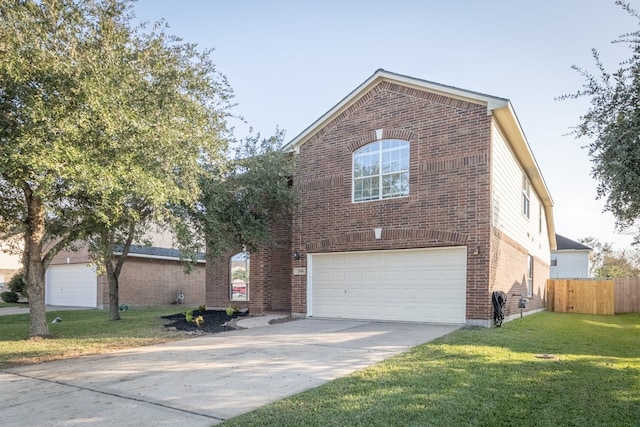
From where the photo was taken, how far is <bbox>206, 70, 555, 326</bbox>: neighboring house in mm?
11945

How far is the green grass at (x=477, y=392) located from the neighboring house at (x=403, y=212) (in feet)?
12.7

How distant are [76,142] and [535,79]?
961 cm

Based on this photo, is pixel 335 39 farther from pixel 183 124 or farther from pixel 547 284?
pixel 547 284

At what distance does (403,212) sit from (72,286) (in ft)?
69.2

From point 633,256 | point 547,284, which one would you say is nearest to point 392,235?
point 547,284

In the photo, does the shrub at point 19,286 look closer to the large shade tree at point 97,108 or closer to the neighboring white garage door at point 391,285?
the large shade tree at point 97,108


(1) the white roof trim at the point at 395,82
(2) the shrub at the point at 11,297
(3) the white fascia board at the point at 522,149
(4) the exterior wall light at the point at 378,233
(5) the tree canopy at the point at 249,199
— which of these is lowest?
(2) the shrub at the point at 11,297

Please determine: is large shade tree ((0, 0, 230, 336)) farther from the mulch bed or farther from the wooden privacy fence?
the wooden privacy fence

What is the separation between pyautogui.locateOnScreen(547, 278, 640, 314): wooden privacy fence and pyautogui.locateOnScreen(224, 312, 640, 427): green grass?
1411 cm

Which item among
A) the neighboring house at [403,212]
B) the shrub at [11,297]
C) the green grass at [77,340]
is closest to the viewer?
the green grass at [77,340]

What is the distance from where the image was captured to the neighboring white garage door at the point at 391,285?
12.2 meters

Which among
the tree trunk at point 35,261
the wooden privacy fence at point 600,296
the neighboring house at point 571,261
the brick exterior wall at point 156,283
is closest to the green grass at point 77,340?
the tree trunk at point 35,261

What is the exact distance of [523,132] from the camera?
14.1 meters

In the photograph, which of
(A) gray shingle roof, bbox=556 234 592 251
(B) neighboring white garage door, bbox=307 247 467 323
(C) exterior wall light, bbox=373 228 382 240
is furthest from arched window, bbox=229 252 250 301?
(A) gray shingle roof, bbox=556 234 592 251
